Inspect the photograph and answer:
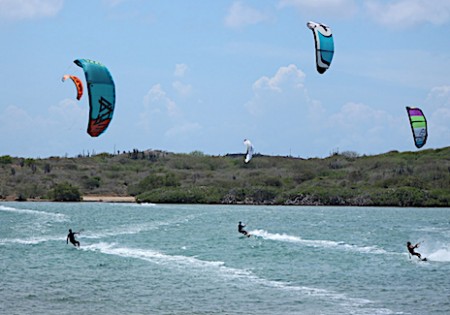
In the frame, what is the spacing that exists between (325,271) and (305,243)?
1227 cm

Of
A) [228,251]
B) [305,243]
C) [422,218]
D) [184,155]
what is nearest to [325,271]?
[228,251]

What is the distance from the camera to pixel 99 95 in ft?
83.5

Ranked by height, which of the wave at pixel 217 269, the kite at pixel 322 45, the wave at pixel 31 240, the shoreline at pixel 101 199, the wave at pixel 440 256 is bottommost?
the wave at pixel 217 269

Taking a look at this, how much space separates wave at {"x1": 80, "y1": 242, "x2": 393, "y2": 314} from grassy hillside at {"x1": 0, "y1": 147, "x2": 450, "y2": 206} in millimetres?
58278

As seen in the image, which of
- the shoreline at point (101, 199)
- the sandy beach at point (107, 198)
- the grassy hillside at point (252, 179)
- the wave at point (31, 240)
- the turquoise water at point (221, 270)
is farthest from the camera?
the sandy beach at point (107, 198)

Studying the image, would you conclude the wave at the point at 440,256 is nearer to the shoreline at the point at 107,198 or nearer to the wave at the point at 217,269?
the wave at the point at 217,269

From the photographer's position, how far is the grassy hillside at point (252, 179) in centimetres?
9656

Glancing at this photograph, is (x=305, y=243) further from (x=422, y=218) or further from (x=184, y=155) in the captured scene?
(x=184, y=155)

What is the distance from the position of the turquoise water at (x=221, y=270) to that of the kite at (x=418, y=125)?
16.8 feet

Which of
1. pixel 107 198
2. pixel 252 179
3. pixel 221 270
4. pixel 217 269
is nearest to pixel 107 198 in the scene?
pixel 107 198

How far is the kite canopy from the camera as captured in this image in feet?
82.9

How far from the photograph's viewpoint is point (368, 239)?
4700cm

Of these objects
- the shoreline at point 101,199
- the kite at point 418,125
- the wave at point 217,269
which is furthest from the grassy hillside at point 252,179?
the wave at point 217,269

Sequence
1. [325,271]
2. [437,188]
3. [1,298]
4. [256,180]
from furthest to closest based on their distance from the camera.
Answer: [256,180], [437,188], [325,271], [1,298]
